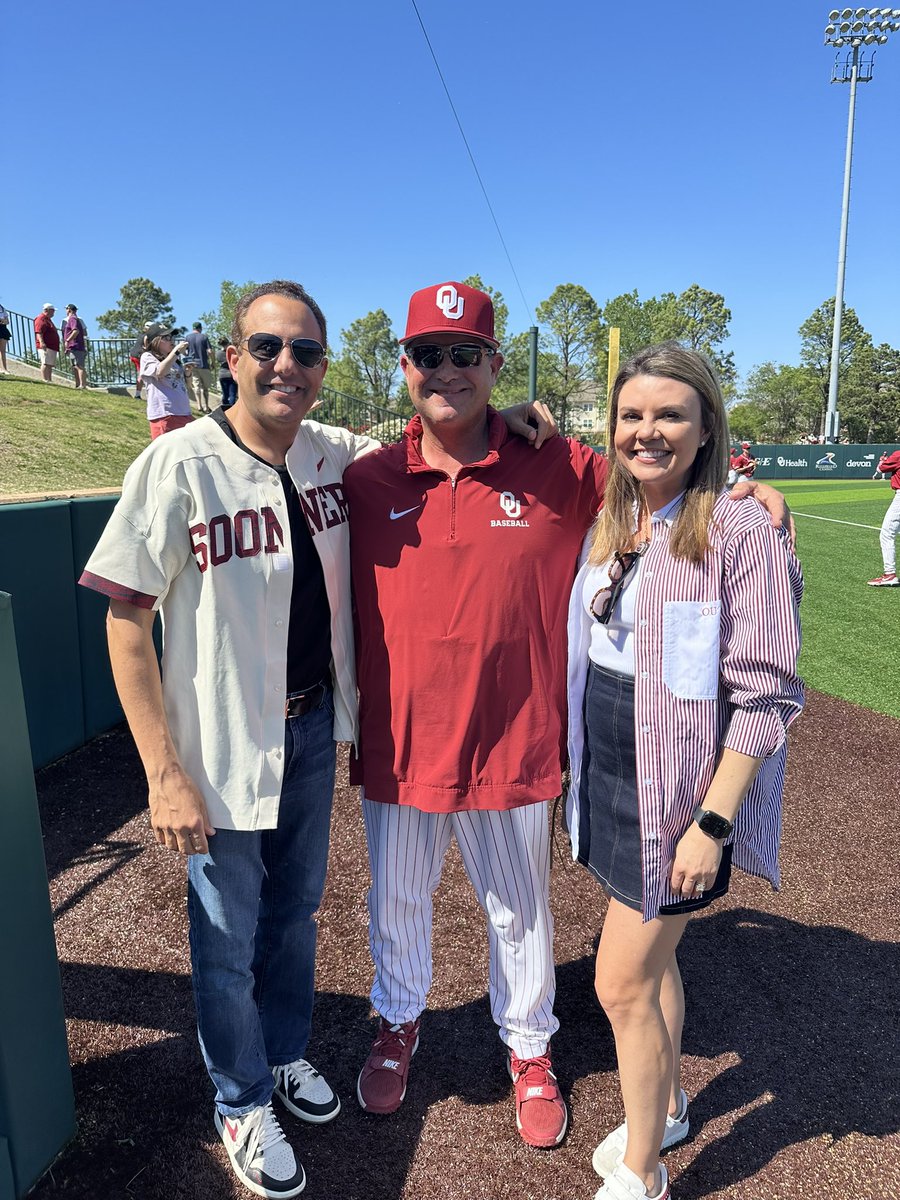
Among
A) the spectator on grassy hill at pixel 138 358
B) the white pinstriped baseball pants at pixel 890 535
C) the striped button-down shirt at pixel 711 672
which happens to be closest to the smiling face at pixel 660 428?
the striped button-down shirt at pixel 711 672

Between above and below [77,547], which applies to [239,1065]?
below

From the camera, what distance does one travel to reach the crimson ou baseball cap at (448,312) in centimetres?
217

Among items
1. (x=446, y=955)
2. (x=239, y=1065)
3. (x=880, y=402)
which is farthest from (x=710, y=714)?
(x=880, y=402)

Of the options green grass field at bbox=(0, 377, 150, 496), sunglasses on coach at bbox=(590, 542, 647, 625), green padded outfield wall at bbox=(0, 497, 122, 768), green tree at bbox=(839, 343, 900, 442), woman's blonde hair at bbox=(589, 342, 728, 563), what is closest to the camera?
woman's blonde hair at bbox=(589, 342, 728, 563)

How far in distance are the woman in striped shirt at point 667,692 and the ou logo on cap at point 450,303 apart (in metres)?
0.54

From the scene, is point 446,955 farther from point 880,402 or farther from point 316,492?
point 880,402

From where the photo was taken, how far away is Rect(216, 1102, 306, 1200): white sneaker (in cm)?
201

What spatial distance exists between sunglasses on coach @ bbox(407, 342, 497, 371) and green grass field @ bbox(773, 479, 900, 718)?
533cm

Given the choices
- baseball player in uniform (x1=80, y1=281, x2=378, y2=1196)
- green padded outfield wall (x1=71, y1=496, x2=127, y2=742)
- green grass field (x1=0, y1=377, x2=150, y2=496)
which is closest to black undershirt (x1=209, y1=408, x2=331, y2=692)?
baseball player in uniform (x1=80, y1=281, x2=378, y2=1196)

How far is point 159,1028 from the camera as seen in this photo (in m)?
2.62

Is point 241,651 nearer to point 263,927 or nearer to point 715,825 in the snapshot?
point 263,927

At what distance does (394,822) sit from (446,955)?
1.10 m

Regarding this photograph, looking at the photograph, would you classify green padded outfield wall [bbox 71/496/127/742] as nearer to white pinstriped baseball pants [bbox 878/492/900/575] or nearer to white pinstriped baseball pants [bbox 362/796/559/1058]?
white pinstriped baseball pants [bbox 362/796/559/1058]

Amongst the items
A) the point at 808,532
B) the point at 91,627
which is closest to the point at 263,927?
the point at 91,627
